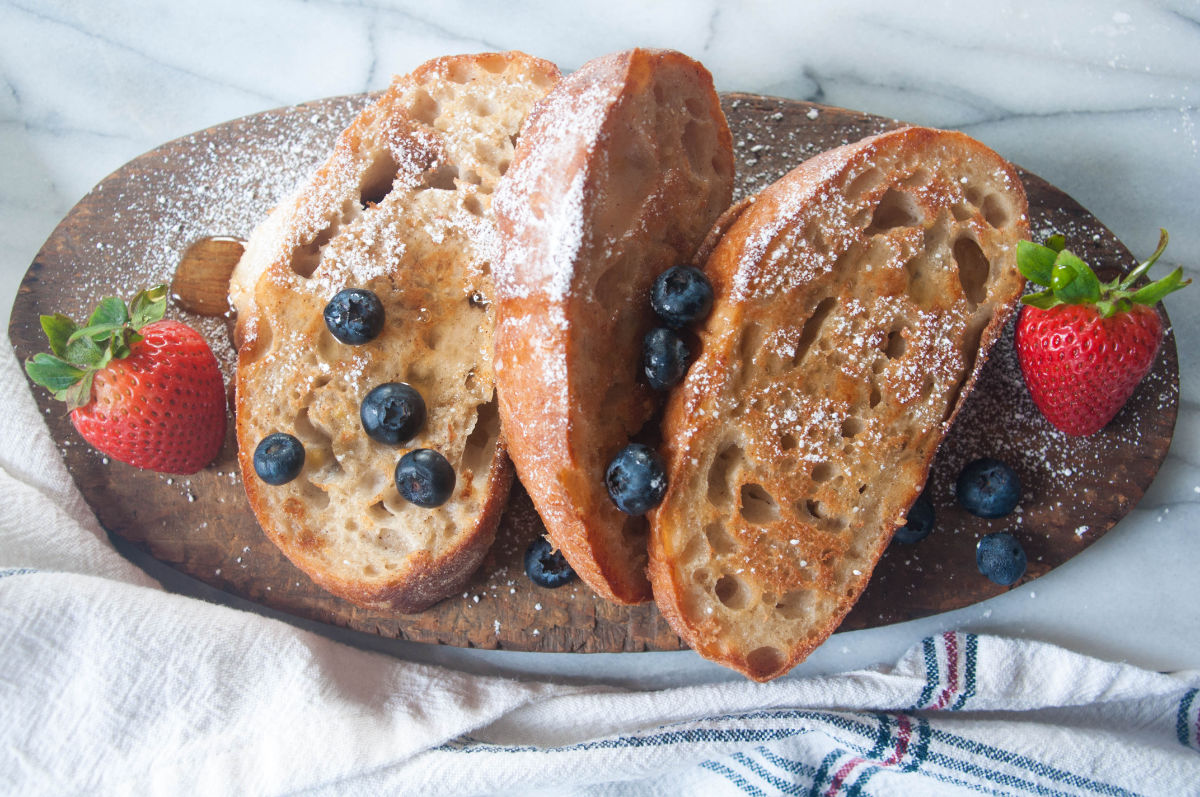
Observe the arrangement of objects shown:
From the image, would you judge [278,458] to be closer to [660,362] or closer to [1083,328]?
[660,362]

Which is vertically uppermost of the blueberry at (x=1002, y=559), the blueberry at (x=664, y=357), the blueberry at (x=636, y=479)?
the blueberry at (x=664, y=357)

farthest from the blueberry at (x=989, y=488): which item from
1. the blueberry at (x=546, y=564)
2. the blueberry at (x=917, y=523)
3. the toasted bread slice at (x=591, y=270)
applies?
the blueberry at (x=546, y=564)

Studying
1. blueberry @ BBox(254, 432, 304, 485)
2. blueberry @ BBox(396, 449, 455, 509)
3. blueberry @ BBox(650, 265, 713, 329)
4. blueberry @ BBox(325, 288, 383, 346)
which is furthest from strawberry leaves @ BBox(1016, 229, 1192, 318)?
blueberry @ BBox(254, 432, 304, 485)

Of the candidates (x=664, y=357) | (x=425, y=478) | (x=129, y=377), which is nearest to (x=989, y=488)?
(x=664, y=357)

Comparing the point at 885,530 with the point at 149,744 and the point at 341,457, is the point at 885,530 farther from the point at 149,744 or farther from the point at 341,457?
the point at 149,744

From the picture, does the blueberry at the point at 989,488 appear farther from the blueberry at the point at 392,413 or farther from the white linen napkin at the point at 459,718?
the blueberry at the point at 392,413
